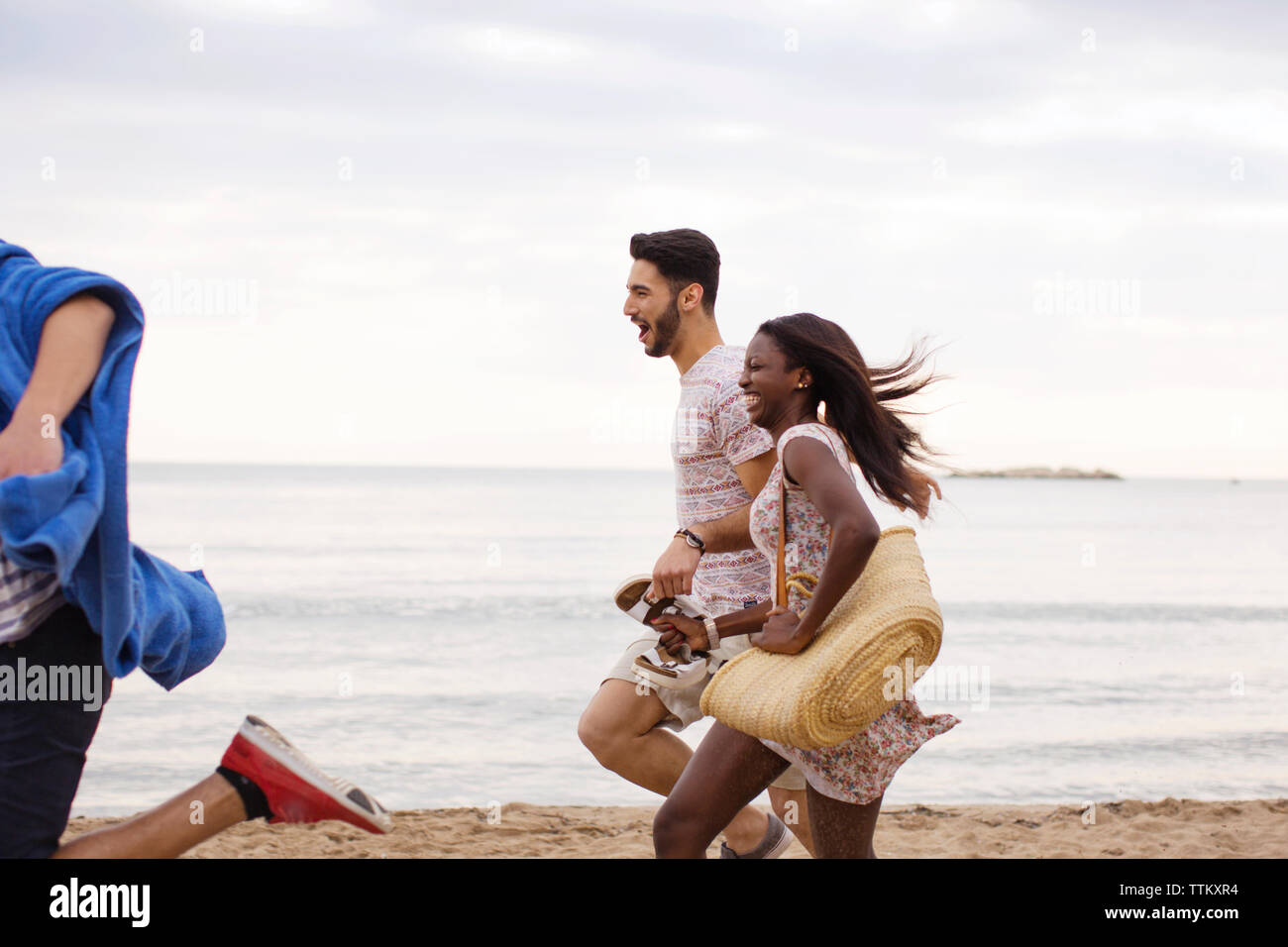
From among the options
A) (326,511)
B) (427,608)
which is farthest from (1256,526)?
(427,608)

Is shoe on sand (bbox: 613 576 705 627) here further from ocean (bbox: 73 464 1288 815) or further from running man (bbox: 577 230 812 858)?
ocean (bbox: 73 464 1288 815)

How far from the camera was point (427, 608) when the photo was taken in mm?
21328

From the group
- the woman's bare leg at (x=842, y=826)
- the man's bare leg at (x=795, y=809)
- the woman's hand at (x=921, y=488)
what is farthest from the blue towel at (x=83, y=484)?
the man's bare leg at (x=795, y=809)

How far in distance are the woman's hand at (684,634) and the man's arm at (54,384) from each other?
1.85m

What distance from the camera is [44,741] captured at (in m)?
2.47

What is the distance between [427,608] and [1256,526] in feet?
150

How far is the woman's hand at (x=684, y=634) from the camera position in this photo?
3623 mm

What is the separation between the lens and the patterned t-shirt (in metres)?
3.92

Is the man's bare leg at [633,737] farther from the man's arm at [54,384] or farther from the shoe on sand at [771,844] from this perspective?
the man's arm at [54,384]

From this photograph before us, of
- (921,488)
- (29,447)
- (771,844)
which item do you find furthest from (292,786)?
(771,844)

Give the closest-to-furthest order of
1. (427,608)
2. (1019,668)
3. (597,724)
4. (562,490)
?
(597,724) → (1019,668) → (427,608) → (562,490)

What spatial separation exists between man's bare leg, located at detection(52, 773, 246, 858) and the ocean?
1.98 meters
